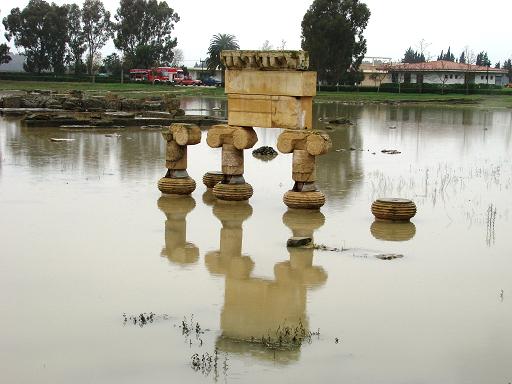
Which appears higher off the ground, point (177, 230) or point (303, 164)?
point (303, 164)

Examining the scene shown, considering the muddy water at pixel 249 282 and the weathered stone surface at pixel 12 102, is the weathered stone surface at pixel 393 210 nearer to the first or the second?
the muddy water at pixel 249 282

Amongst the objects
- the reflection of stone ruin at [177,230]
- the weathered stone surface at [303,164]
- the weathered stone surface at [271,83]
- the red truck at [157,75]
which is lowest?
the reflection of stone ruin at [177,230]

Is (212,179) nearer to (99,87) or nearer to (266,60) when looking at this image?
(266,60)

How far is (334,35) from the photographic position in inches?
3302

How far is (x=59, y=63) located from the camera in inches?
4040

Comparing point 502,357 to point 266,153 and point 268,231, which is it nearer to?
point 268,231

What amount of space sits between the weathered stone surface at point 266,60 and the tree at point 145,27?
294 feet

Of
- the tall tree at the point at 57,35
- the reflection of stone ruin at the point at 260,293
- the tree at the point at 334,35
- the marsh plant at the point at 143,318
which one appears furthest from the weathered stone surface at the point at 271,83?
the tall tree at the point at 57,35

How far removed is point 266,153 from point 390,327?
18.1 metres

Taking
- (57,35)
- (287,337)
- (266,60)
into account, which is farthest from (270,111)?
(57,35)

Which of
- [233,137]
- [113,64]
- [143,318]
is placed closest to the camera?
[143,318]

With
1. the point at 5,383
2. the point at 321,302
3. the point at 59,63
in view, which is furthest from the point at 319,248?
the point at 59,63

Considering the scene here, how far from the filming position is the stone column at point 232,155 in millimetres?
19141

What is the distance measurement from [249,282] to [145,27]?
101918 mm
